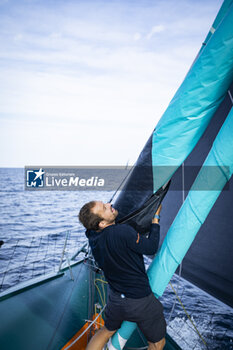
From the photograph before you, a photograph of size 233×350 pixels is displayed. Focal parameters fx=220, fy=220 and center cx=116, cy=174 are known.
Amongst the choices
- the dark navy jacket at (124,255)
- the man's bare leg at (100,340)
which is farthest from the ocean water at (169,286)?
the dark navy jacket at (124,255)

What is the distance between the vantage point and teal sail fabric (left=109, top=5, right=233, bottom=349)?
1.80 metres

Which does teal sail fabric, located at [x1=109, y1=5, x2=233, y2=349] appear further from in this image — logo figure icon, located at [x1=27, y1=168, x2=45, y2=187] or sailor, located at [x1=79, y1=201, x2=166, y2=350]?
logo figure icon, located at [x1=27, y1=168, x2=45, y2=187]

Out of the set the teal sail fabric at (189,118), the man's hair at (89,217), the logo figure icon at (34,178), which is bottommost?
the logo figure icon at (34,178)

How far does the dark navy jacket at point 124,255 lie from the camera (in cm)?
158

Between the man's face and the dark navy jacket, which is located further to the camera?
the man's face

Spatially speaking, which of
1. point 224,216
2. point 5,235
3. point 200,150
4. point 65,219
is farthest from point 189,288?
point 65,219

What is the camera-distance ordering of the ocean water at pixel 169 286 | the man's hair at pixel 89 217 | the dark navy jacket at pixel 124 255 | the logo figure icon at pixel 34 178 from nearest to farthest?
the dark navy jacket at pixel 124 255
the man's hair at pixel 89 217
the ocean water at pixel 169 286
the logo figure icon at pixel 34 178

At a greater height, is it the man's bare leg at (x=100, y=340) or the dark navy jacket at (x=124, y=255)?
the dark navy jacket at (x=124, y=255)

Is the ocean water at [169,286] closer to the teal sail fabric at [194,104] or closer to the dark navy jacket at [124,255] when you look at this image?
the dark navy jacket at [124,255]

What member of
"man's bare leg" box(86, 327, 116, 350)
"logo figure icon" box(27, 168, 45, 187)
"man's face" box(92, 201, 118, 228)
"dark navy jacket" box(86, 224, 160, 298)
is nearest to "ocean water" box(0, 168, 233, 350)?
"man's bare leg" box(86, 327, 116, 350)

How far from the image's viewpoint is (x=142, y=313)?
5.39 feet

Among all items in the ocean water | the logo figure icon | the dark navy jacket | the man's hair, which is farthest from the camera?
the logo figure icon

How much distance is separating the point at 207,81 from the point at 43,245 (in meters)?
9.69

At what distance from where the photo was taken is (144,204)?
2172 millimetres
